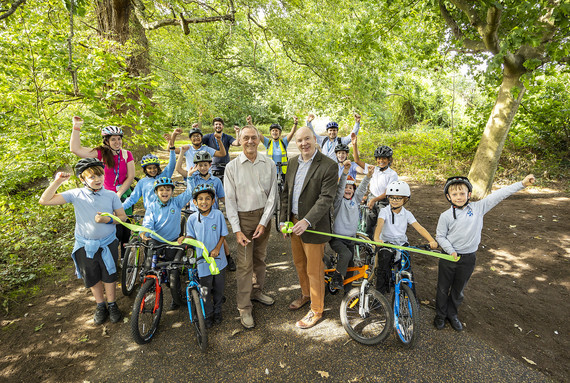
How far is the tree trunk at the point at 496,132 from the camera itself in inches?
299

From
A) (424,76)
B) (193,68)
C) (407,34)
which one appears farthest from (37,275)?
(424,76)

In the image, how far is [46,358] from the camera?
3090 millimetres

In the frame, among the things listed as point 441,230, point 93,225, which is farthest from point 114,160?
point 441,230

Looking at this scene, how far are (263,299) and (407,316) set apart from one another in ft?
6.69

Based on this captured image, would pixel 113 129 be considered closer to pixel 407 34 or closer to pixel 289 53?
pixel 289 53

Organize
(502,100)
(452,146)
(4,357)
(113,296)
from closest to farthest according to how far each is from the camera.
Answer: (4,357), (113,296), (502,100), (452,146)

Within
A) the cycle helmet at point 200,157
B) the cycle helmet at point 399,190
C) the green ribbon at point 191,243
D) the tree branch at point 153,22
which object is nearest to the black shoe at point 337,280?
the cycle helmet at point 399,190

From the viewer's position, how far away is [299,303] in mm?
3854

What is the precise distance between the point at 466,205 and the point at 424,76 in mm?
18435

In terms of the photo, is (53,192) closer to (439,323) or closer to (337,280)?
(337,280)

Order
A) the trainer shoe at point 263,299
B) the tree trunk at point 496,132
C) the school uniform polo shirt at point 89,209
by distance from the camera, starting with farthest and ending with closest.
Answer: the tree trunk at point 496,132 → the trainer shoe at point 263,299 → the school uniform polo shirt at point 89,209

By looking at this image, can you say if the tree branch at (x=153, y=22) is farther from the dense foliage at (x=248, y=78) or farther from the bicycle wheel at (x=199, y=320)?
the bicycle wheel at (x=199, y=320)

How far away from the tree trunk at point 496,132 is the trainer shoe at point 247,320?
855 centimetres

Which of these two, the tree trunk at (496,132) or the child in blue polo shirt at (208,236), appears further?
the tree trunk at (496,132)
